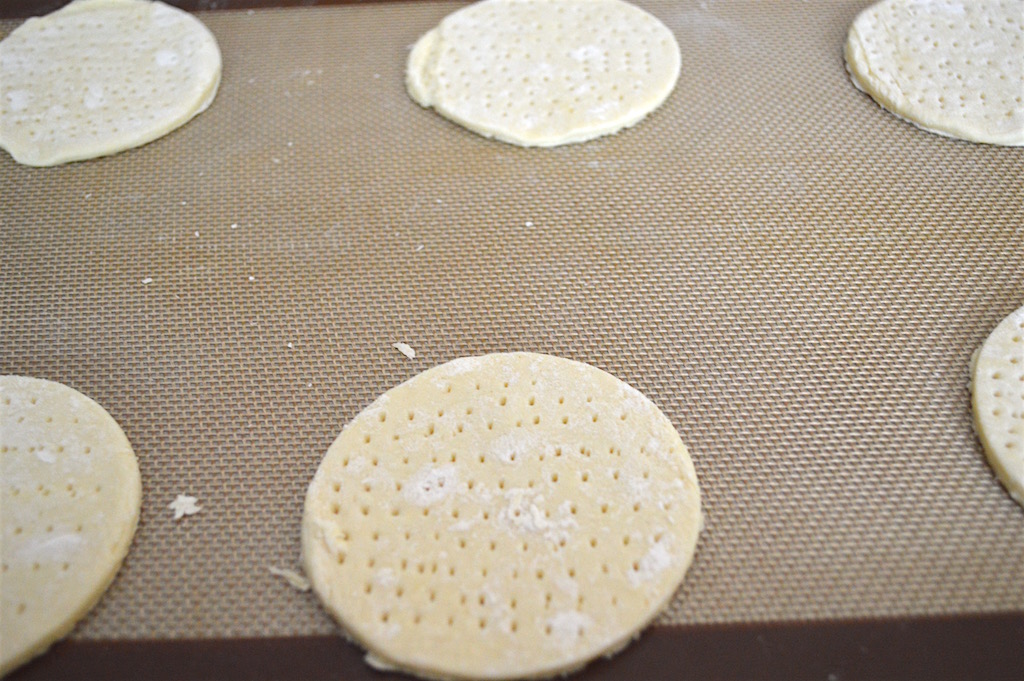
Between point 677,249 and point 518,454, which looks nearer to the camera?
point 518,454

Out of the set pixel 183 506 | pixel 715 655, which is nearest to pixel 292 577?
pixel 183 506

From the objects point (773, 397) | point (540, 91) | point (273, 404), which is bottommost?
point (273, 404)

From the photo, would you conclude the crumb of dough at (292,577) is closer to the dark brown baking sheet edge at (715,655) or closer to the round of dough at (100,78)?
the dark brown baking sheet edge at (715,655)

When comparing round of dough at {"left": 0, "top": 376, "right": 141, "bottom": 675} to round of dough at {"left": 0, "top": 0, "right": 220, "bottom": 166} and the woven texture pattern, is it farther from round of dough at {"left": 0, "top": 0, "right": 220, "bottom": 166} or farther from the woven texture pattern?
round of dough at {"left": 0, "top": 0, "right": 220, "bottom": 166}

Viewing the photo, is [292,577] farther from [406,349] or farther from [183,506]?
[406,349]

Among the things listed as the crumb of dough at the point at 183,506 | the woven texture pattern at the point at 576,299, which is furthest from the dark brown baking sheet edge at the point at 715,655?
the crumb of dough at the point at 183,506

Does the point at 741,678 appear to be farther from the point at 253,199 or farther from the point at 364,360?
the point at 253,199

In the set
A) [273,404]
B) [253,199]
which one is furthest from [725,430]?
[253,199]
